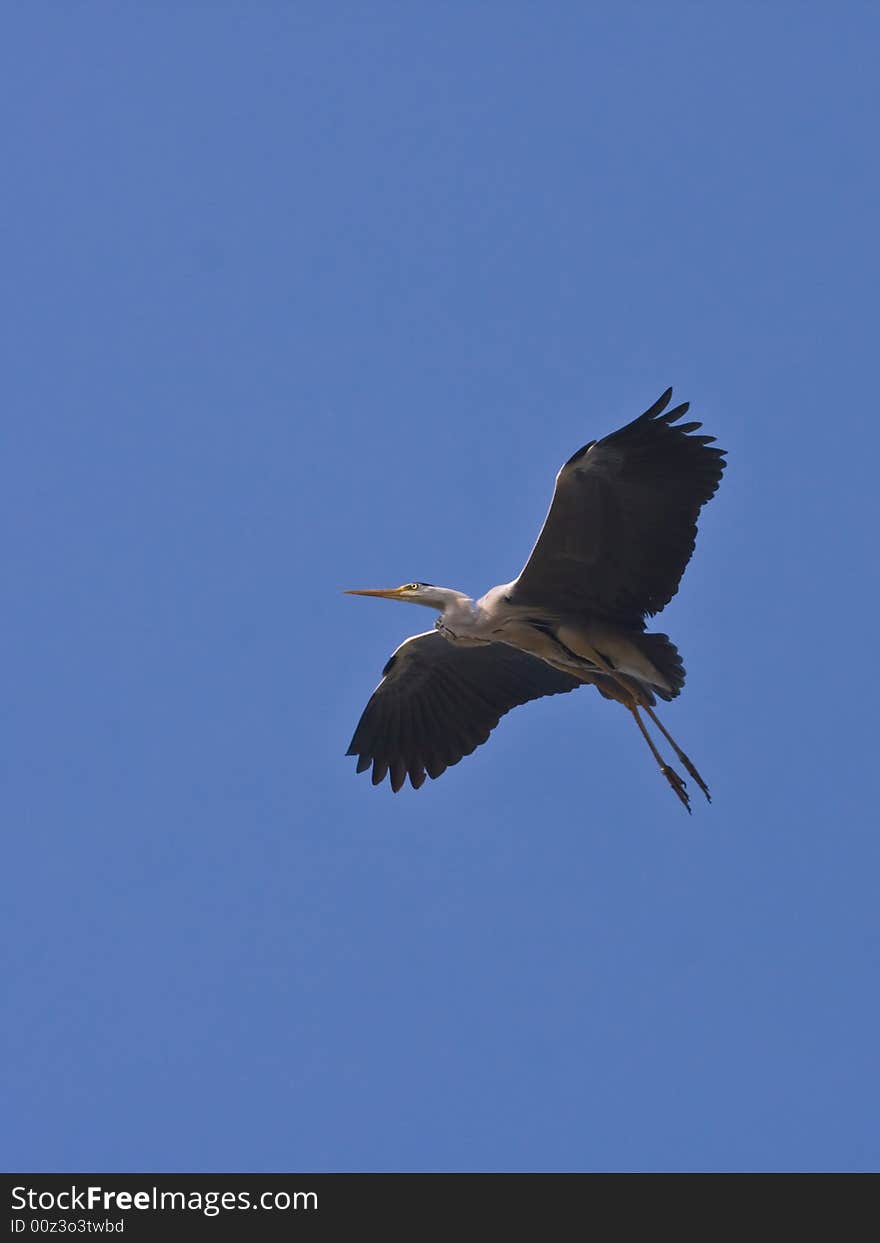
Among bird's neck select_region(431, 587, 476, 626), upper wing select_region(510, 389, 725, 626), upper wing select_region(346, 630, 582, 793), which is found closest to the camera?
upper wing select_region(510, 389, 725, 626)

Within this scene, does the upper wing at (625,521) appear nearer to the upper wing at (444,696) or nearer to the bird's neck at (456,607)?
the bird's neck at (456,607)

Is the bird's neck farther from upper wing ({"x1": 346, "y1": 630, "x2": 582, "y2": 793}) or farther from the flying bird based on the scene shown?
upper wing ({"x1": 346, "y1": 630, "x2": 582, "y2": 793})

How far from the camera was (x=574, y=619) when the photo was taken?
54.6 ft

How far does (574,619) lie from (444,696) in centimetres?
205

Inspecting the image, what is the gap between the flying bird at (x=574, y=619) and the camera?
50.9 feet

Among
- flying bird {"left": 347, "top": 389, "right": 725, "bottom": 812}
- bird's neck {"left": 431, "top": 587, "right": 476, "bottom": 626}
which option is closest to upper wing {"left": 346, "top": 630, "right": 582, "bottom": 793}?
flying bird {"left": 347, "top": 389, "right": 725, "bottom": 812}

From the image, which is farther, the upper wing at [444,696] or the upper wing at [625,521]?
the upper wing at [444,696]

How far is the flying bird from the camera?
1551cm

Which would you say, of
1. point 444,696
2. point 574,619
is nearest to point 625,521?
point 574,619

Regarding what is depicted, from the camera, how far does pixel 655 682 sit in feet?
54.1

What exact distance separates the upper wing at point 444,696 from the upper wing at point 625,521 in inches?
64.7

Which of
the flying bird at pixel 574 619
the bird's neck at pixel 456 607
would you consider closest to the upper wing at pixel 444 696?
the flying bird at pixel 574 619
